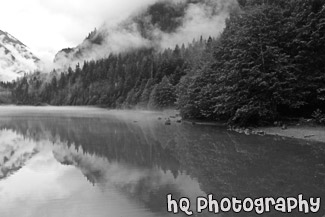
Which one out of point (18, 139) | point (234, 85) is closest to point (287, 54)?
point (234, 85)

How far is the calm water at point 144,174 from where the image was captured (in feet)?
47.5

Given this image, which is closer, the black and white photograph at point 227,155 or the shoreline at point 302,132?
the black and white photograph at point 227,155

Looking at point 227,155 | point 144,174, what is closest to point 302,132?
point 227,155

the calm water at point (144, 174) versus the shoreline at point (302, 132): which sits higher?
the shoreline at point (302, 132)

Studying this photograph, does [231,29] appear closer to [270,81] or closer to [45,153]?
[270,81]

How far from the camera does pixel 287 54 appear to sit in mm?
41438

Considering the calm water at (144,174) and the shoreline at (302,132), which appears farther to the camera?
the shoreline at (302,132)

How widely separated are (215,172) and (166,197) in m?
5.45

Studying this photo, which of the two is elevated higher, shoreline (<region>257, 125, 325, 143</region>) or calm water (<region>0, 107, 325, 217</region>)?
shoreline (<region>257, 125, 325, 143</region>)

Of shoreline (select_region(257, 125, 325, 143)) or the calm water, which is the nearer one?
the calm water

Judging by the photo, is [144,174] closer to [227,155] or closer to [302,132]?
[227,155]

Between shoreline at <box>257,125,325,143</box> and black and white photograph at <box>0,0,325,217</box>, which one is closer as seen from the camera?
black and white photograph at <box>0,0,325,217</box>

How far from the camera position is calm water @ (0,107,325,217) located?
14476mm

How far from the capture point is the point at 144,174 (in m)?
20.0
